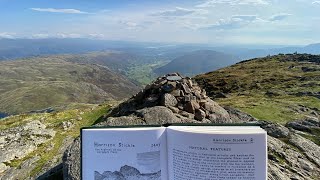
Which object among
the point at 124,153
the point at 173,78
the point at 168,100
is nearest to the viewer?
the point at 124,153

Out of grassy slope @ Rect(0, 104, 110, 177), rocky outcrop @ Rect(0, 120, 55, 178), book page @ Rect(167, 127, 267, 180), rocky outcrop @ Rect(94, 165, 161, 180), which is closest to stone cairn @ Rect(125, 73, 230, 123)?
grassy slope @ Rect(0, 104, 110, 177)

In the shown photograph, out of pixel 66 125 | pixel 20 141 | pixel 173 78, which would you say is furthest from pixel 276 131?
pixel 66 125

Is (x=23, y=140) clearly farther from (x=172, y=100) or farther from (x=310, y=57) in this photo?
(x=310, y=57)

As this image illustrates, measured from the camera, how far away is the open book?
6637 millimetres

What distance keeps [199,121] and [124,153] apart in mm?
11098

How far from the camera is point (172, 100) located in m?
20.2

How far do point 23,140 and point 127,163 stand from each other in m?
22.3

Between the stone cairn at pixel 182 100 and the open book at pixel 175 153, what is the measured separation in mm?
11512

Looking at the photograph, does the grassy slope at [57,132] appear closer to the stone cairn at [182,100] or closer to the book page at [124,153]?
the stone cairn at [182,100]

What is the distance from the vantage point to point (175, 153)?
701 cm

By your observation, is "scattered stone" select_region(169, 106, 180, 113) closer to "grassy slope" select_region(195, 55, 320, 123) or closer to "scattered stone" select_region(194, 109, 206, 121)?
"scattered stone" select_region(194, 109, 206, 121)

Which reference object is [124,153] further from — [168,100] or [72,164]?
[168,100]

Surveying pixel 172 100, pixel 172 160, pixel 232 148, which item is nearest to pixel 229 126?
pixel 232 148

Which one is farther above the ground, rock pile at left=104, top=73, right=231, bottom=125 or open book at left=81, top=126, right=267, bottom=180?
open book at left=81, top=126, right=267, bottom=180
